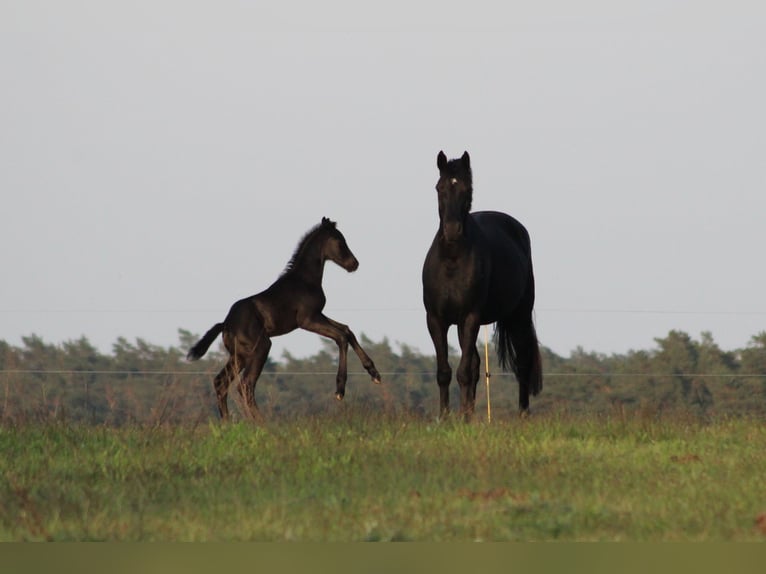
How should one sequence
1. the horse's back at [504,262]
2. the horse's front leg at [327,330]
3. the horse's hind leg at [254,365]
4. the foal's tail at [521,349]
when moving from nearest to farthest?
1. the horse's back at [504,262]
2. the horse's hind leg at [254,365]
3. the horse's front leg at [327,330]
4. the foal's tail at [521,349]

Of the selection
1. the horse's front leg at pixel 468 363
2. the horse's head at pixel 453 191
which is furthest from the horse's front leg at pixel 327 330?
the horse's head at pixel 453 191

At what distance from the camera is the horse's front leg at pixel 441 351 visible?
42.3 feet

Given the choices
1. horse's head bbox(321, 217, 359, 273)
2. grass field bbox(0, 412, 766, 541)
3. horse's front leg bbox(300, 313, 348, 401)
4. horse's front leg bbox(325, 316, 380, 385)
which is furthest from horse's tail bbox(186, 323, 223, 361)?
grass field bbox(0, 412, 766, 541)

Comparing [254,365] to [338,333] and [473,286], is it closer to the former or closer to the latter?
[338,333]

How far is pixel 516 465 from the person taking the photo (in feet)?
28.6

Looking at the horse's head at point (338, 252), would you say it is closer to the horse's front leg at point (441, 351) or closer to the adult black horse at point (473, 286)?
the adult black horse at point (473, 286)

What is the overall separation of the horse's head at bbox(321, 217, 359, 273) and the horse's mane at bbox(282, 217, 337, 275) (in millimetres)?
108

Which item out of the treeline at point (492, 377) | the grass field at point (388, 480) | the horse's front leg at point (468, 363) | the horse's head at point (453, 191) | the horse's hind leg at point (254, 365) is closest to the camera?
the grass field at point (388, 480)

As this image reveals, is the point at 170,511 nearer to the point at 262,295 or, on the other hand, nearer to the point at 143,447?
the point at 143,447

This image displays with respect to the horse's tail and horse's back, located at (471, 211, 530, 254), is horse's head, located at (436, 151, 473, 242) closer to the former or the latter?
horse's back, located at (471, 211, 530, 254)

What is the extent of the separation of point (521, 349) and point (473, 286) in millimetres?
2314

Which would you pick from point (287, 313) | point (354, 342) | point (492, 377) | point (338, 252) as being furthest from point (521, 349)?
point (492, 377)

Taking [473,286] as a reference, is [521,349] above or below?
below

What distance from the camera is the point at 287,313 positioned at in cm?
1463
